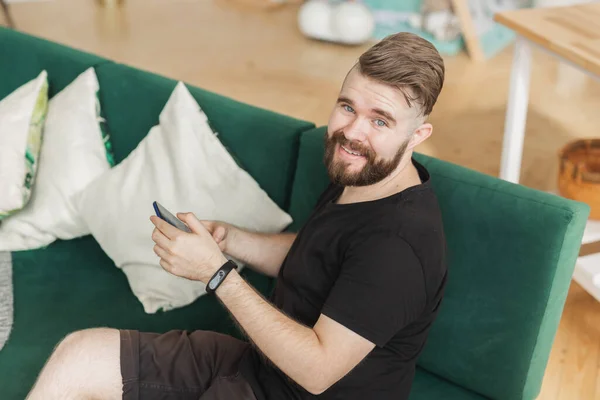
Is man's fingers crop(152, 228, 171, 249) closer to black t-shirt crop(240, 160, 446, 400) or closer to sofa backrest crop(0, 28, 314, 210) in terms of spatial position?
black t-shirt crop(240, 160, 446, 400)

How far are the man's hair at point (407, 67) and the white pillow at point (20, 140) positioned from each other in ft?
3.95

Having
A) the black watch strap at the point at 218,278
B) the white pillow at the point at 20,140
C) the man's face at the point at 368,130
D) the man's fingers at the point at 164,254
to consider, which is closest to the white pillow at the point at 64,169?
the white pillow at the point at 20,140

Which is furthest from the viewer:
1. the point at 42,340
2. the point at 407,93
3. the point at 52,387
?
the point at 42,340

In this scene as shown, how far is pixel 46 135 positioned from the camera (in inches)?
88.8

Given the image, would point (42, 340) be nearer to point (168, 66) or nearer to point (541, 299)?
point (541, 299)

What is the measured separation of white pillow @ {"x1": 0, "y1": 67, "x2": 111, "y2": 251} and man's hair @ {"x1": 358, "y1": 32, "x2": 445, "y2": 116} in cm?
111

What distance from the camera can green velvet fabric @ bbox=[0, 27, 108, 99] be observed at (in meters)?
2.36

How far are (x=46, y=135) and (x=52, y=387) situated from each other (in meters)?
0.99

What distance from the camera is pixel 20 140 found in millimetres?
2182

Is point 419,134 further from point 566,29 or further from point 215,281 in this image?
point 566,29

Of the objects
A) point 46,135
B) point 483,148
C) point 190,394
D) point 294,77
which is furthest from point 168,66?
point 190,394

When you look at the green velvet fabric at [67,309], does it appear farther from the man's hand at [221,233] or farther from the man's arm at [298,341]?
the man's arm at [298,341]

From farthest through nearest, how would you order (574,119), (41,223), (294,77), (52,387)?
(294,77), (574,119), (41,223), (52,387)

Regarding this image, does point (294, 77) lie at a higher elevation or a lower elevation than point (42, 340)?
higher
